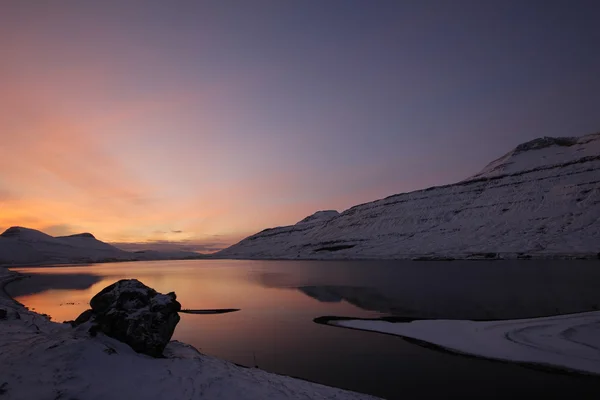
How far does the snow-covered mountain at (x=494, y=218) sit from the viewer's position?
9733cm

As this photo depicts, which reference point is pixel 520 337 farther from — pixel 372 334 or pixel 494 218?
pixel 494 218

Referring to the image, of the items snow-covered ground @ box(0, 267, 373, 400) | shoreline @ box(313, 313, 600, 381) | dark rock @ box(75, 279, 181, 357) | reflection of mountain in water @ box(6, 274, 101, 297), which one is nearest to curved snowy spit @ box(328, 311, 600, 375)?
shoreline @ box(313, 313, 600, 381)

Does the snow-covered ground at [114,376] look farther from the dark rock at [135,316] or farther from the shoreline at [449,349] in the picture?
the shoreline at [449,349]

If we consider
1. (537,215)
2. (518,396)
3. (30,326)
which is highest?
(537,215)

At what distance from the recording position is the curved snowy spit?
46.4 ft

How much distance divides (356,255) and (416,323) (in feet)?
345

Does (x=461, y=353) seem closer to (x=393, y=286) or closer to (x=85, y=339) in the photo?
(x=85, y=339)

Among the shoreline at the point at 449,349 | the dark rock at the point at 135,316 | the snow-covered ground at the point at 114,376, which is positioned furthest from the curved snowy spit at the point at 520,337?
the dark rock at the point at 135,316

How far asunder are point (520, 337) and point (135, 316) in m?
16.9

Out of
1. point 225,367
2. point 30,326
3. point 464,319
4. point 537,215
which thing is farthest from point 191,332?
point 537,215

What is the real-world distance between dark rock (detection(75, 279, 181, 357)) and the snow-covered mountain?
9153cm

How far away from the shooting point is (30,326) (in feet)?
50.5

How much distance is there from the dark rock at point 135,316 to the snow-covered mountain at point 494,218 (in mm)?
91525

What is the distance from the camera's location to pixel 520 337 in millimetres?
16969
